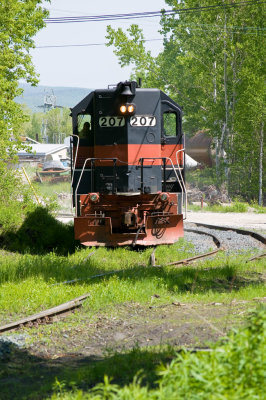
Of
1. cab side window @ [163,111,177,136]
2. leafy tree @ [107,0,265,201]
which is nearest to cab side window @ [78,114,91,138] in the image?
cab side window @ [163,111,177,136]

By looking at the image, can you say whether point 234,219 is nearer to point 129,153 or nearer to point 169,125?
point 169,125

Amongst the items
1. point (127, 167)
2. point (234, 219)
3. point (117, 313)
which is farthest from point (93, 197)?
point (234, 219)

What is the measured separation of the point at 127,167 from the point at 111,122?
1071mm

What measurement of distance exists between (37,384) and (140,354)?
0.94m

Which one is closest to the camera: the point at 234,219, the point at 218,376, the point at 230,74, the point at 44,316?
the point at 218,376

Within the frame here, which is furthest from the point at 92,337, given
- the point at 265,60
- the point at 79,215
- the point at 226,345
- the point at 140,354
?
the point at 265,60

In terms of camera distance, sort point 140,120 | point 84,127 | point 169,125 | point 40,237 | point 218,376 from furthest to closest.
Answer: point 40,237 < point 84,127 < point 169,125 < point 140,120 < point 218,376

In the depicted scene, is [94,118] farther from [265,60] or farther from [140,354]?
[265,60]

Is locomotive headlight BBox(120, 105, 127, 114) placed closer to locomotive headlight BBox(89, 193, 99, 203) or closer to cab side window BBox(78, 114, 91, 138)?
cab side window BBox(78, 114, 91, 138)

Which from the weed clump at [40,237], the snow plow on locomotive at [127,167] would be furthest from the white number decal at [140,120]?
the weed clump at [40,237]

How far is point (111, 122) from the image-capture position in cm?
1292

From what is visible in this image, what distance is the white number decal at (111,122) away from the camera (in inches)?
508

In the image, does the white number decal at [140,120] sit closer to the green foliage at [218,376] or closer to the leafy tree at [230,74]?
the green foliage at [218,376]

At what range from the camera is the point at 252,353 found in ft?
11.5
